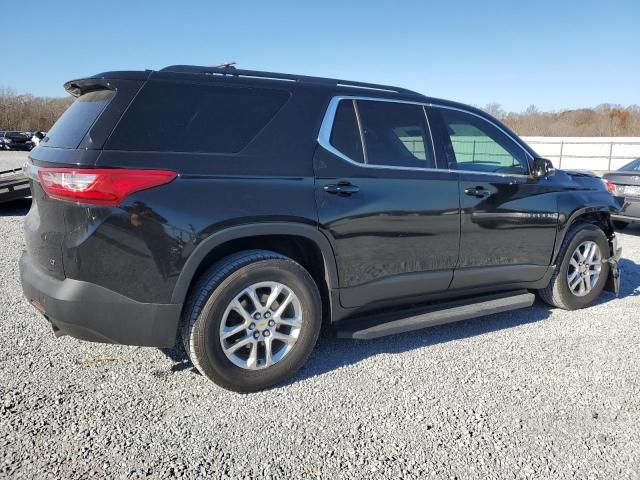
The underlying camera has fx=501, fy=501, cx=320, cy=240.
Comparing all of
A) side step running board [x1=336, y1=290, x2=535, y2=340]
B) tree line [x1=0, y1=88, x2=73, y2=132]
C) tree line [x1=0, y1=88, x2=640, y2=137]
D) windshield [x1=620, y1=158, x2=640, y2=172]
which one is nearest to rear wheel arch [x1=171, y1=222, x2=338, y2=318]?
side step running board [x1=336, y1=290, x2=535, y2=340]

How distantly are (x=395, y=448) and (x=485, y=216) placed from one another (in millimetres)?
2069

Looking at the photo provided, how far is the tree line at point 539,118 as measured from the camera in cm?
4994

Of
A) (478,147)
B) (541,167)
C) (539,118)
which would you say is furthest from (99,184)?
(539,118)

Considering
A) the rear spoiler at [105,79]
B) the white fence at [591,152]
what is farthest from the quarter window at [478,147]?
the white fence at [591,152]

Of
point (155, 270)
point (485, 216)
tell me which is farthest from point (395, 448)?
point (485, 216)

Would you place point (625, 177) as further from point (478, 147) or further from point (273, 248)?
point (273, 248)

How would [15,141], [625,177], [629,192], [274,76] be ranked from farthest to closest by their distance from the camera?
[15,141]
[625,177]
[629,192]
[274,76]

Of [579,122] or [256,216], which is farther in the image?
[579,122]

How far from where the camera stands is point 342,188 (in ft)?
10.7

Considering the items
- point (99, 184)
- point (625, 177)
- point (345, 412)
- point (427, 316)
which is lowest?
point (345, 412)

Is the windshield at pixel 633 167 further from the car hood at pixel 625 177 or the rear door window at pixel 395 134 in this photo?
the rear door window at pixel 395 134

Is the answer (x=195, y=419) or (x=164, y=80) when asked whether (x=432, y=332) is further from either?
(x=164, y=80)

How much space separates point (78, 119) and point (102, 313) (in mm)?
1169

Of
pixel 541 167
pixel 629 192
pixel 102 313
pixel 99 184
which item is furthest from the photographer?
pixel 629 192
